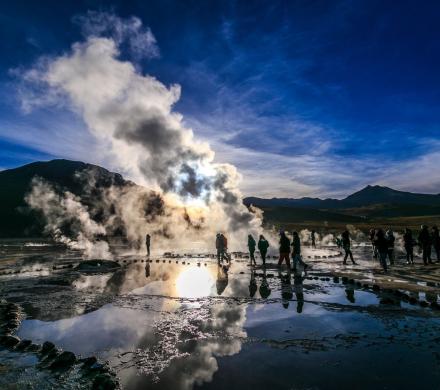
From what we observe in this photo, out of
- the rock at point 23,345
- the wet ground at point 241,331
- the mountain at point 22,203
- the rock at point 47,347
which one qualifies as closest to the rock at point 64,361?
the wet ground at point 241,331

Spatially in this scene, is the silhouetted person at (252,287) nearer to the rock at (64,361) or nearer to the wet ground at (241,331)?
the wet ground at (241,331)

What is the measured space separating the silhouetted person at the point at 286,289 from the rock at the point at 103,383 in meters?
7.86

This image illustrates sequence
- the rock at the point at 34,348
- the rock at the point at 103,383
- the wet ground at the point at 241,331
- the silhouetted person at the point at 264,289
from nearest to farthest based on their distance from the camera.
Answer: the rock at the point at 103,383
the wet ground at the point at 241,331
the rock at the point at 34,348
the silhouetted person at the point at 264,289

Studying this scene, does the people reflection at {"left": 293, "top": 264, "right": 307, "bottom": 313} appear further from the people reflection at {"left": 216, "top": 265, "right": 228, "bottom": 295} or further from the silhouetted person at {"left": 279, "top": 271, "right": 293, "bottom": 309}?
the people reflection at {"left": 216, "top": 265, "right": 228, "bottom": 295}

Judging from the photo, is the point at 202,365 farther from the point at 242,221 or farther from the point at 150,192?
the point at 150,192

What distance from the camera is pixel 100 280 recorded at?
22828 millimetres

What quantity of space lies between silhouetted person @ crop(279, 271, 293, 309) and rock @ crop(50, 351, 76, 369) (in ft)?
24.7

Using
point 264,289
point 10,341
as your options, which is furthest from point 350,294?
point 10,341

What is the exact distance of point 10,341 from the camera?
10.4 meters

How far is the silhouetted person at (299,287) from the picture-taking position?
46.0ft

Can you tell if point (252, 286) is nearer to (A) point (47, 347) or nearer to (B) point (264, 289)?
(B) point (264, 289)

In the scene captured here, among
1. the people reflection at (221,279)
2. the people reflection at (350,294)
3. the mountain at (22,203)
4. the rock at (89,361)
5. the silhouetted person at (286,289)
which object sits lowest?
the rock at (89,361)

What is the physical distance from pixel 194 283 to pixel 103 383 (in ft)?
44.0

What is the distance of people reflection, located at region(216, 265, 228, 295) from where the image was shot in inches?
713
